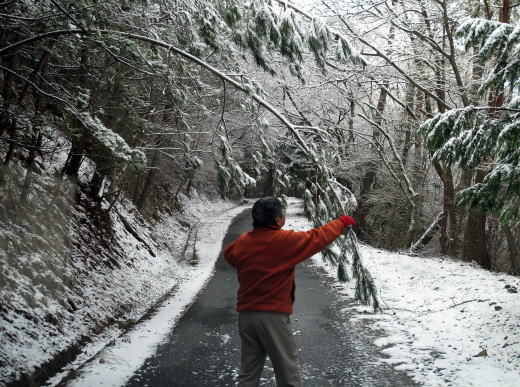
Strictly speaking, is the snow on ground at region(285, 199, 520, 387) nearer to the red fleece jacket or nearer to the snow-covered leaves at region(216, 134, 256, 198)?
the red fleece jacket

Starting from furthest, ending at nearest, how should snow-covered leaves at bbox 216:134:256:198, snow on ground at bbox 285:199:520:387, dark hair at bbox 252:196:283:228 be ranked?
snow-covered leaves at bbox 216:134:256:198
snow on ground at bbox 285:199:520:387
dark hair at bbox 252:196:283:228

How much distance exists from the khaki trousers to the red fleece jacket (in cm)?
8

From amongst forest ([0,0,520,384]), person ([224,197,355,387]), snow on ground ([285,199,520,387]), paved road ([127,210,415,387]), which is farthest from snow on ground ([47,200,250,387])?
snow on ground ([285,199,520,387])

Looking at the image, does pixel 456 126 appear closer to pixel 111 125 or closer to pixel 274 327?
pixel 274 327

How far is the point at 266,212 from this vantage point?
330 cm

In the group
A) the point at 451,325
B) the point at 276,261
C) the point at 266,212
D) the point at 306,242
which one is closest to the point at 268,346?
the point at 276,261

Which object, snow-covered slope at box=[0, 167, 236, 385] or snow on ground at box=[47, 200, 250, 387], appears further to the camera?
snow-covered slope at box=[0, 167, 236, 385]

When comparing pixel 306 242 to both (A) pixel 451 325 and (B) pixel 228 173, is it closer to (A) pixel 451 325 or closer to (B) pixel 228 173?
(B) pixel 228 173

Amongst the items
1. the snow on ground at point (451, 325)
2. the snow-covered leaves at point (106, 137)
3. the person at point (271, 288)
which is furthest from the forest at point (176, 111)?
the person at point (271, 288)

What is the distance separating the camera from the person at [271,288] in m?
3.18

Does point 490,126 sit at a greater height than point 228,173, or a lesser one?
greater

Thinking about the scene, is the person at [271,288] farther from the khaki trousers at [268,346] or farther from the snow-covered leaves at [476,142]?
the snow-covered leaves at [476,142]

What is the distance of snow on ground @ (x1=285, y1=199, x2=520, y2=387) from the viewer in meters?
4.98

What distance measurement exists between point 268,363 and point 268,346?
2.45 meters
